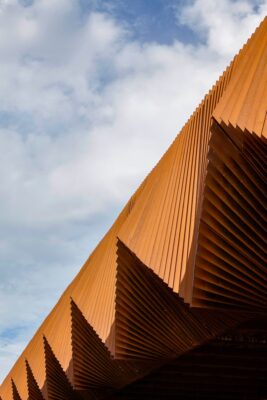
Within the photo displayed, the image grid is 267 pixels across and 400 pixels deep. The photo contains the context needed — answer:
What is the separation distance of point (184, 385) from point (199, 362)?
203 cm

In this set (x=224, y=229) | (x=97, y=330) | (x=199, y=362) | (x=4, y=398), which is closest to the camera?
(x=224, y=229)

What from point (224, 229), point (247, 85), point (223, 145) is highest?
point (247, 85)

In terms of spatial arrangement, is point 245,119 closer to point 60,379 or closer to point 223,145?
point 223,145

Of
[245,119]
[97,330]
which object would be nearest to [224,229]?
[245,119]

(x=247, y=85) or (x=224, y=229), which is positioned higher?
(x=247, y=85)

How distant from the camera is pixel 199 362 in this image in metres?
15.8

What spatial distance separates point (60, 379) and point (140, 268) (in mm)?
8769

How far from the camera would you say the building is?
6.88 m

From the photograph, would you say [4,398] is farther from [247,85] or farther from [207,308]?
[247,85]

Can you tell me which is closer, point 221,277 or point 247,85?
point 247,85

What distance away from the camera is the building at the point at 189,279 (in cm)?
688

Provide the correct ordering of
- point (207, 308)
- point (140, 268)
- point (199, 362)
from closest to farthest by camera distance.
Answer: point (207, 308)
point (140, 268)
point (199, 362)

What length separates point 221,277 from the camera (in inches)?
313

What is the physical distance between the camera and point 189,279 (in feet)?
27.2
